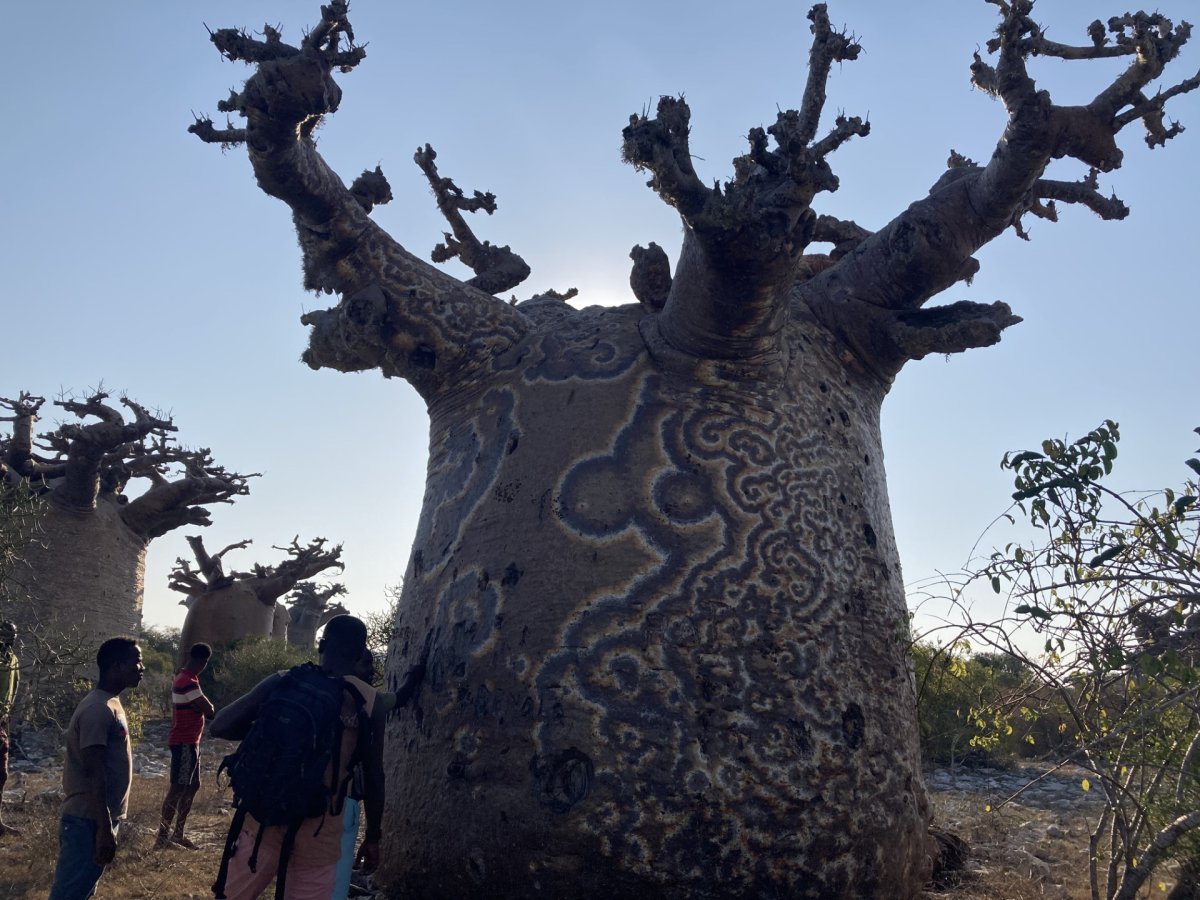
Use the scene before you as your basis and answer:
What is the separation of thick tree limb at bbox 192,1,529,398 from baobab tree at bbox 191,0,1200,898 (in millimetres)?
16

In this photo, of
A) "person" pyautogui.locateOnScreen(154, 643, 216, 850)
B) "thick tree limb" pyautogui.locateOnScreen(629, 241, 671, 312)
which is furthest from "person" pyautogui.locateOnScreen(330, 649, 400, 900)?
"person" pyautogui.locateOnScreen(154, 643, 216, 850)

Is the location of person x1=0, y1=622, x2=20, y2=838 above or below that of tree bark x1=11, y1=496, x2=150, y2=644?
below

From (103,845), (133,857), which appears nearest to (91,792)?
(103,845)

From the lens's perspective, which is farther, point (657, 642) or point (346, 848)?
point (657, 642)

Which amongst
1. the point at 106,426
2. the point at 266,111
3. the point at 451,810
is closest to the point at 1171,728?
the point at 451,810

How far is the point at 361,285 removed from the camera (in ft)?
17.4

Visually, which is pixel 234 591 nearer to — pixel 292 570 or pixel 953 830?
pixel 292 570

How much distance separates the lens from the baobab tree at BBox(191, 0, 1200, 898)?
3.88m

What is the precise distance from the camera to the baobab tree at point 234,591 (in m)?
17.2

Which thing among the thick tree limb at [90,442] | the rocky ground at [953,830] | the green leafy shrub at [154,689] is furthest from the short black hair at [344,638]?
the thick tree limb at [90,442]

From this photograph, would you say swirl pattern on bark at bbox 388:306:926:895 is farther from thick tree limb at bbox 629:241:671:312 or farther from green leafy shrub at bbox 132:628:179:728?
green leafy shrub at bbox 132:628:179:728

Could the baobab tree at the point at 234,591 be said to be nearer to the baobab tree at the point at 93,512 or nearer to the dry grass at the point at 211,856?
the baobab tree at the point at 93,512

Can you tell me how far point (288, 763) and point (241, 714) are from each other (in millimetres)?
322

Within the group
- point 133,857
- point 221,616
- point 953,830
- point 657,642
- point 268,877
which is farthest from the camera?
point 221,616
